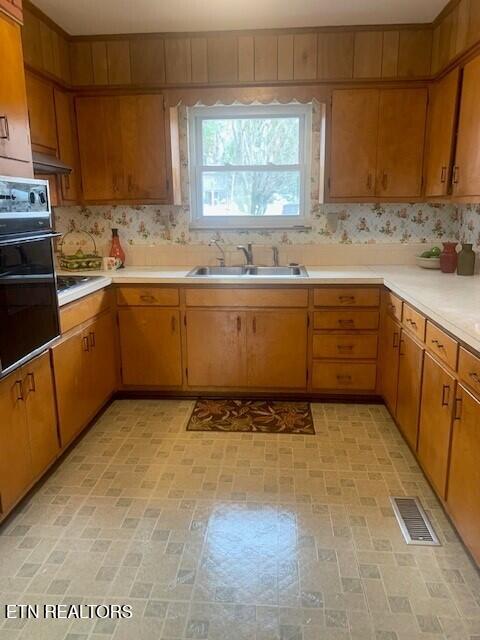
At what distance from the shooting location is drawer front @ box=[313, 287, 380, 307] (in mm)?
3053

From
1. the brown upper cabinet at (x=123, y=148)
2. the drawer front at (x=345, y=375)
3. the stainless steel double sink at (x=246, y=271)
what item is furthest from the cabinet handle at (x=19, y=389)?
the drawer front at (x=345, y=375)

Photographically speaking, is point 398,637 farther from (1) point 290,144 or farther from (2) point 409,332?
(1) point 290,144

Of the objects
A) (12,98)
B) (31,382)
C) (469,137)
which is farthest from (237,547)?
(469,137)

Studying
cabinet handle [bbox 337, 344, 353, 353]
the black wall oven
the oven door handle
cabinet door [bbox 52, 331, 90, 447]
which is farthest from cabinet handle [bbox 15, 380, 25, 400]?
cabinet handle [bbox 337, 344, 353, 353]

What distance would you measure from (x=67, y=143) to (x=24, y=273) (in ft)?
5.24

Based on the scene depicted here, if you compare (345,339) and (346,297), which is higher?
(346,297)

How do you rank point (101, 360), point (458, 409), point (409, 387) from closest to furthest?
point (458, 409)
point (409, 387)
point (101, 360)

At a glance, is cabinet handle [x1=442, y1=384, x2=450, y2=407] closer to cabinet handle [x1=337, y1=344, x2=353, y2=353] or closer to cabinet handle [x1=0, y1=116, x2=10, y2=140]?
cabinet handle [x1=337, y1=344, x2=353, y2=353]

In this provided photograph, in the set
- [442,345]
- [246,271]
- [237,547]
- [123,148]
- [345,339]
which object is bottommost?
[237,547]

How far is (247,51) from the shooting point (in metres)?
3.08

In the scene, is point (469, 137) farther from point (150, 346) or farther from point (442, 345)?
point (150, 346)

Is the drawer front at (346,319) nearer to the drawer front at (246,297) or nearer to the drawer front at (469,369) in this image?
the drawer front at (246,297)

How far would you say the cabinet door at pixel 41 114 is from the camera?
109 inches

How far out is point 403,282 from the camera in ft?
9.19
